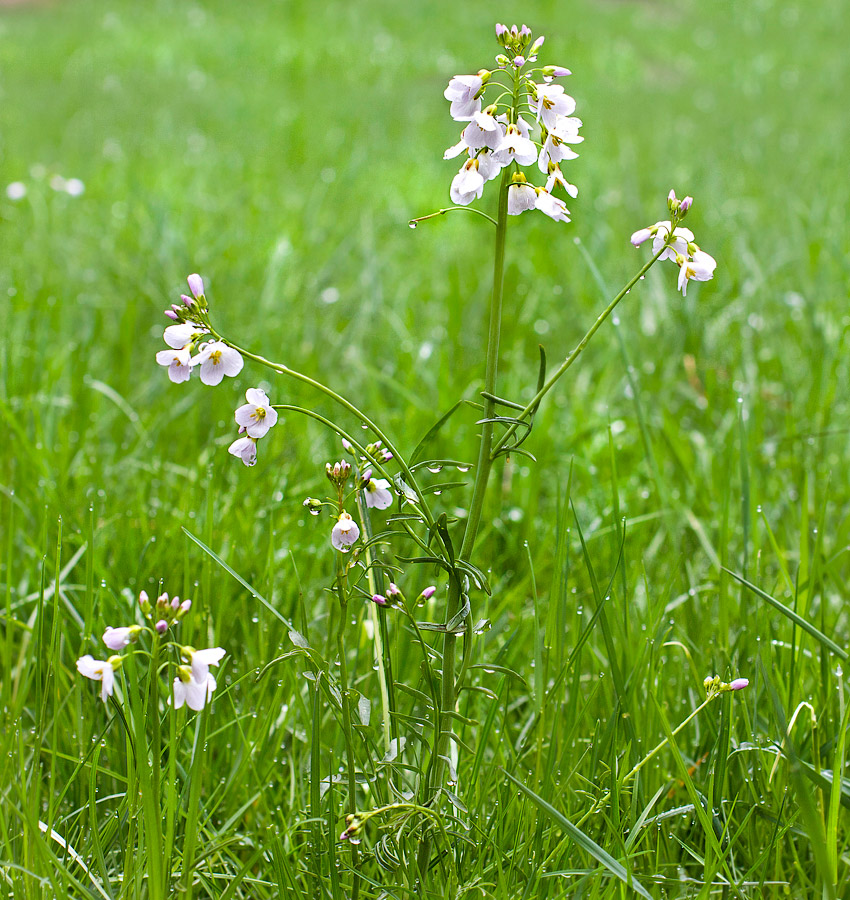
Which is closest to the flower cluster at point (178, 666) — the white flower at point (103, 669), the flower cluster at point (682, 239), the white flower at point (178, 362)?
the white flower at point (103, 669)

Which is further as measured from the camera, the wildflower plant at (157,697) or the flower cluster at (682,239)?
the flower cluster at (682,239)

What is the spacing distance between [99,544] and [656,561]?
3.77 ft

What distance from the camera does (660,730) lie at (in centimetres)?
132

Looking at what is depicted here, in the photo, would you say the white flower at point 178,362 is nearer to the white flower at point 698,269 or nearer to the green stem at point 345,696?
the green stem at point 345,696

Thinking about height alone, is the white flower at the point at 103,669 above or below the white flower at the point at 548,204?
below

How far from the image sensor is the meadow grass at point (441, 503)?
111 centimetres

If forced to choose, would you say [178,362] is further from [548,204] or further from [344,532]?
[548,204]

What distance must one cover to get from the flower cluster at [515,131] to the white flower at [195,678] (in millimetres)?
523

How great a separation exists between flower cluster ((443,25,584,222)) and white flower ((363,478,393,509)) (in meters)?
0.32

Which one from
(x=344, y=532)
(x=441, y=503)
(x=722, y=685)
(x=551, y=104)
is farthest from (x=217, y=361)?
(x=441, y=503)

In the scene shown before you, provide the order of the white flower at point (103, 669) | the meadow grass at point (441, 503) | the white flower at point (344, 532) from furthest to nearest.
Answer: the meadow grass at point (441, 503) < the white flower at point (344, 532) < the white flower at point (103, 669)

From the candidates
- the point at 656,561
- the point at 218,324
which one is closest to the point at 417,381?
the point at 218,324

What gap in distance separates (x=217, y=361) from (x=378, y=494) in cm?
24

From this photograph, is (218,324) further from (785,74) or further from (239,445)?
(785,74)
